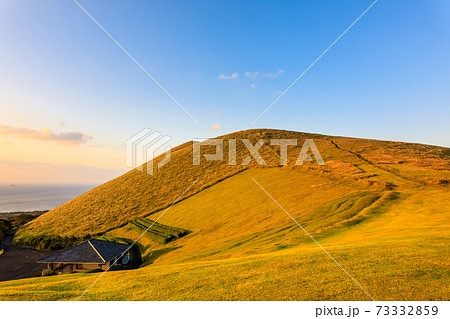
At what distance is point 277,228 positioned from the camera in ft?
90.4

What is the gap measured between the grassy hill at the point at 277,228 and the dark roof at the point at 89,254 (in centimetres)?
451

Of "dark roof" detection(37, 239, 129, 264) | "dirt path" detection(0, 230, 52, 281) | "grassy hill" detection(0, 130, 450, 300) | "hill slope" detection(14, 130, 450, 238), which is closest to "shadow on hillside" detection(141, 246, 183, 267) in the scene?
"grassy hill" detection(0, 130, 450, 300)

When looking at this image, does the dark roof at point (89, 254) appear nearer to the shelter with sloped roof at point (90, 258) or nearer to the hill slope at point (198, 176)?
the shelter with sloped roof at point (90, 258)

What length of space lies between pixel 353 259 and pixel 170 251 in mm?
22855

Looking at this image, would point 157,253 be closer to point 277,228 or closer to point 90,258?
point 90,258

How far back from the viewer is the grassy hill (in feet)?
33.7

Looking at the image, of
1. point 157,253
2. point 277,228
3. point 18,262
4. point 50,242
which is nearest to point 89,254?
point 157,253

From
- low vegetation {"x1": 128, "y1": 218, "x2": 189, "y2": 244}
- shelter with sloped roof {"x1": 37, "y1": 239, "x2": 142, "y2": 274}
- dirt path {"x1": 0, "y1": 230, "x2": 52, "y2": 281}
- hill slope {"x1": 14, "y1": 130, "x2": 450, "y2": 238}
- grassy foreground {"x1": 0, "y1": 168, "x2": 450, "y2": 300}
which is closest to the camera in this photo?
grassy foreground {"x1": 0, "y1": 168, "x2": 450, "y2": 300}

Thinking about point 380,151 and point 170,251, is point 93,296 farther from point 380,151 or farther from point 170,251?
point 380,151

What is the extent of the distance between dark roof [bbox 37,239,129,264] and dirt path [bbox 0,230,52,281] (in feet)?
16.3

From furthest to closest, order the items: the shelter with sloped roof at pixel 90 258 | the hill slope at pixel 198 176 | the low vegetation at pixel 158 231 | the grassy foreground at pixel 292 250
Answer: the hill slope at pixel 198 176 < the low vegetation at pixel 158 231 < the shelter with sloped roof at pixel 90 258 < the grassy foreground at pixel 292 250

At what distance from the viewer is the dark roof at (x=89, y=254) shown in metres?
25.9

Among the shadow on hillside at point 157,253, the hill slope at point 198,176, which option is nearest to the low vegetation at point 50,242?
the hill slope at point 198,176

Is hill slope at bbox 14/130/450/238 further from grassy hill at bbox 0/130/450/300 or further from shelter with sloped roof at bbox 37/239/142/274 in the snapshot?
shelter with sloped roof at bbox 37/239/142/274
